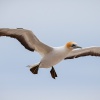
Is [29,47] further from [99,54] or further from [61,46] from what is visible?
[99,54]

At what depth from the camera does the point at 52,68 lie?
2717cm

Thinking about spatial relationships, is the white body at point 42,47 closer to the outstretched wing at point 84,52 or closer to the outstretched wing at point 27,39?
the outstretched wing at point 27,39

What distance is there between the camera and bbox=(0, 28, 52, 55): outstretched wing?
2508 cm

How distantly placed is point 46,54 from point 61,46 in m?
0.58

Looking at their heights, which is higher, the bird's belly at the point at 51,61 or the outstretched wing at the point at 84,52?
the outstretched wing at the point at 84,52

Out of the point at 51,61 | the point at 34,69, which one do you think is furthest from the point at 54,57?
the point at 34,69

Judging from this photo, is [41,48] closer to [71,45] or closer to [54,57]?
[54,57]

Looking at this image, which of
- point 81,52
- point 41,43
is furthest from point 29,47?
point 81,52

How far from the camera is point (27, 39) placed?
2578cm

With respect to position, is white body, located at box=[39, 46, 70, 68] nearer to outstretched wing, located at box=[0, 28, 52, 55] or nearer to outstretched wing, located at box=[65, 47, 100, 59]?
outstretched wing, located at box=[0, 28, 52, 55]

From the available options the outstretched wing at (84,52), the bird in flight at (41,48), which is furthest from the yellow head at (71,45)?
the outstretched wing at (84,52)

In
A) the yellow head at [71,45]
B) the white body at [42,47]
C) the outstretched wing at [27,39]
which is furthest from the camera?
the yellow head at [71,45]

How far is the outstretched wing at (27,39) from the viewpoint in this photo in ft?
82.3

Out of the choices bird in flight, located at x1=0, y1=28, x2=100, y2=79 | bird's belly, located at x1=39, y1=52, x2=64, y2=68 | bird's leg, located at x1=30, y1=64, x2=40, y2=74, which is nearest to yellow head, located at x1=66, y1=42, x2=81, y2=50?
bird in flight, located at x1=0, y1=28, x2=100, y2=79
